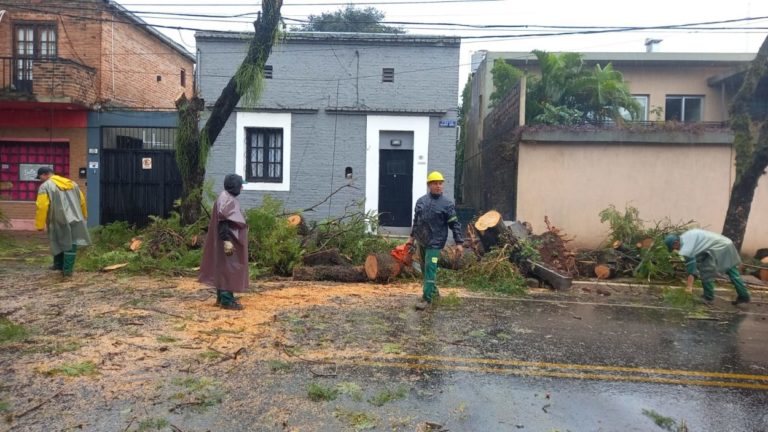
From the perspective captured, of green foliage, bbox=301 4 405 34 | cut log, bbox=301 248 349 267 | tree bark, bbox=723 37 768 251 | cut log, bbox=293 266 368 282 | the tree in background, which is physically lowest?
cut log, bbox=293 266 368 282

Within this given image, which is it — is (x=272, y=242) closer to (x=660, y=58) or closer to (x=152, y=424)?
(x=152, y=424)

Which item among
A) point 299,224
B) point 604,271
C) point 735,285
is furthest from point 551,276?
point 299,224

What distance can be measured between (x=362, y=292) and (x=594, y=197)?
6491mm

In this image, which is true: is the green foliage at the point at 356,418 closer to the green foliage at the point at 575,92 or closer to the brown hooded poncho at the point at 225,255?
the brown hooded poncho at the point at 225,255

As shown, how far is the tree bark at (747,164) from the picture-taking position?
10.1m

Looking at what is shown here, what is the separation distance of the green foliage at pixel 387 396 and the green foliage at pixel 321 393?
0.98 ft

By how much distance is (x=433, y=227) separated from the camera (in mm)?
7391

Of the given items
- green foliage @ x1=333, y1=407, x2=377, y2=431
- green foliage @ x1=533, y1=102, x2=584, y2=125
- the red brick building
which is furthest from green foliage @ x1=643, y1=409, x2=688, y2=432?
the red brick building

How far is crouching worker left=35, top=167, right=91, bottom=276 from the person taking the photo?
27.8ft

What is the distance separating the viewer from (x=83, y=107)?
1495 cm

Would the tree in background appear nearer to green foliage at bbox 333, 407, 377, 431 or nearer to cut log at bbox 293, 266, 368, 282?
cut log at bbox 293, 266, 368, 282

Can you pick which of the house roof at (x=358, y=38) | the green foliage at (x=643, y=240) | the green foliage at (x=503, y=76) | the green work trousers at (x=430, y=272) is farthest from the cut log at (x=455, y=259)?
the green foliage at (x=503, y=76)

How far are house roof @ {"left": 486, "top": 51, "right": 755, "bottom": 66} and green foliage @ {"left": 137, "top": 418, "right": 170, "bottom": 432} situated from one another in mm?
15642

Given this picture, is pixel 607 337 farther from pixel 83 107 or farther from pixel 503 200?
pixel 83 107
